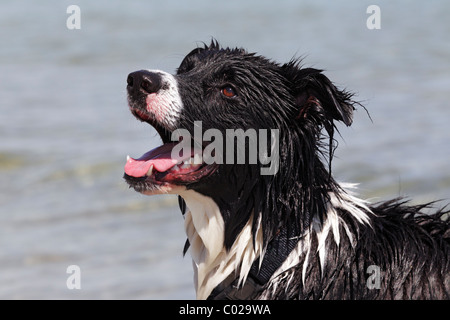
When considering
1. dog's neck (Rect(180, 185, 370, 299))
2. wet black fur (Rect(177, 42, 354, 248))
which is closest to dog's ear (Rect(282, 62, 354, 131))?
wet black fur (Rect(177, 42, 354, 248))

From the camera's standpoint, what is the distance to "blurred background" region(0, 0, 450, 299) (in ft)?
23.4

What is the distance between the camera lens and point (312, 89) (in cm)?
447

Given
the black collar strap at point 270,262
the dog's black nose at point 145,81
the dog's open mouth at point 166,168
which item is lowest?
the black collar strap at point 270,262

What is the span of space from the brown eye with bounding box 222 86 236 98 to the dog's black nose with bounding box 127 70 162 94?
337 millimetres

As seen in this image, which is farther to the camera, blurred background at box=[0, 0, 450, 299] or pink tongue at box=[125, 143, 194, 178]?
blurred background at box=[0, 0, 450, 299]

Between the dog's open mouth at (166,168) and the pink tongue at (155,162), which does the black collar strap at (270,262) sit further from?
the pink tongue at (155,162)

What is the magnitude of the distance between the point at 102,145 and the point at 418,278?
230 inches

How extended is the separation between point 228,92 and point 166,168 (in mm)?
490

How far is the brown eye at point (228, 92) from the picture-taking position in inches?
176

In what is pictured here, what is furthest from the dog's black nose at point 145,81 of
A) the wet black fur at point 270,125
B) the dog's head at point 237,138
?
the wet black fur at point 270,125

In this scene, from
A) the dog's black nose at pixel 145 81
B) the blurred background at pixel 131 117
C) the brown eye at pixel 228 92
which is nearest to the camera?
the dog's black nose at pixel 145 81

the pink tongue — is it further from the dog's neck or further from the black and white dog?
the dog's neck
